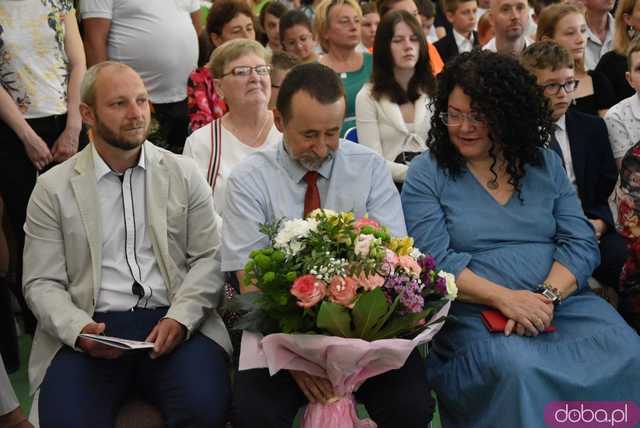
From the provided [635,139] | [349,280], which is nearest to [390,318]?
[349,280]

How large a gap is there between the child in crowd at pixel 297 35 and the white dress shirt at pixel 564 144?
2.16 meters

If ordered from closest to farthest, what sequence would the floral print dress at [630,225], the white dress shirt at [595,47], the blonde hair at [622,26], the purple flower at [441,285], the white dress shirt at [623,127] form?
the purple flower at [441,285]
the floral print dress at [630,225]
the white dress shirt at [623,127]
the blonde hair at [622,26]
the white dress shirt at [595,47]

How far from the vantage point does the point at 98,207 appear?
321cm

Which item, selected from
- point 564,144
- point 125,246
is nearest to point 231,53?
point 125,246

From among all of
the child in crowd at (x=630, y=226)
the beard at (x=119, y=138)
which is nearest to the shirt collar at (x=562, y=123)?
the child in crowd at (x=630, y=226)

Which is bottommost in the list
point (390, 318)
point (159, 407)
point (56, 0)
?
point (159, 407)

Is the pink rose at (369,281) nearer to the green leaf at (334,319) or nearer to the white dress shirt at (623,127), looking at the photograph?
the green leaf at (334,319)

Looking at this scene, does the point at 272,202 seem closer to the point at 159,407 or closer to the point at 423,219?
the point at 423,219

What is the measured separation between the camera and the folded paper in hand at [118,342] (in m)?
2.84

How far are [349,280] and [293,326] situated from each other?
22cm

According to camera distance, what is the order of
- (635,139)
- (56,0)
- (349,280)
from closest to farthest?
1. (349,280)
2. (635,139)
3. (56,0)

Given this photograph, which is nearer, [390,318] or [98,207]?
[390,318]

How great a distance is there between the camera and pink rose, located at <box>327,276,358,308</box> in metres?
2.54

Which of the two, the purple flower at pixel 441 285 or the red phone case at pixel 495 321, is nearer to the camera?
the purple flower at pixel 441 285
